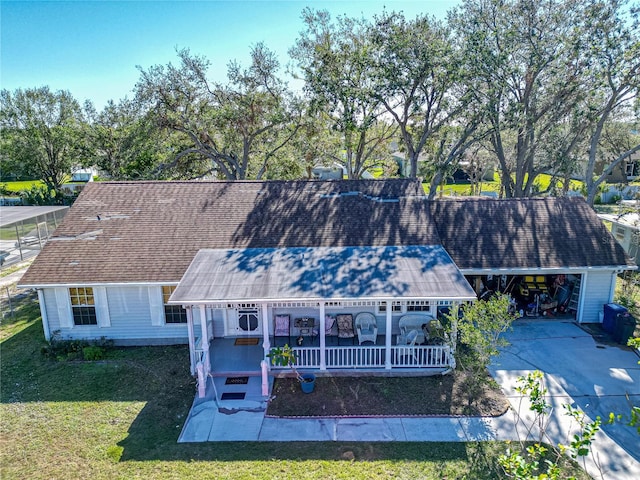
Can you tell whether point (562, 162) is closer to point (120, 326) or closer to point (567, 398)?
point (567, 398)

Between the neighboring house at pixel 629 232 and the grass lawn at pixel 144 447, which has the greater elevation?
the neighboring house at pixel 629 232

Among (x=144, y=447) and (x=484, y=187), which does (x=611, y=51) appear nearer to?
(x=144, y=447)

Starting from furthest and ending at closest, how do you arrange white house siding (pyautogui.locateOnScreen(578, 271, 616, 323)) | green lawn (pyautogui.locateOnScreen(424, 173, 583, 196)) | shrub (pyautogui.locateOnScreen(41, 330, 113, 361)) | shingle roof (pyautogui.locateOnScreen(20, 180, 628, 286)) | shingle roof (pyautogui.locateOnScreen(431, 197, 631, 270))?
green lawn (pyautogui.locateOnScreen(424, 173, 583, 196)), white house siding (pyautogui.locateOnScreen(578, 271, 616, 323)), shingle roof (pyautogui.locateOnScreen(431, 197, 631, 270)), shingle roof (pyautogui.locateOnScreen(20, 180, 628, 286)), shrub (pyautogui.locateOnScreen(41, 330, 113, 361))

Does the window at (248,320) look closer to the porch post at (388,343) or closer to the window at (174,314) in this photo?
the window at (174,314)

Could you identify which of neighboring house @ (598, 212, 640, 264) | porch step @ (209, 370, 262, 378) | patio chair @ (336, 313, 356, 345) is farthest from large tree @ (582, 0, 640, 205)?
porch step @ (209, 370, 262, 378)

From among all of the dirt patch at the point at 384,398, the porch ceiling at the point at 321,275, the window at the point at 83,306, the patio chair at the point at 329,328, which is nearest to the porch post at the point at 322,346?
the dirt patch at the point at 384,398

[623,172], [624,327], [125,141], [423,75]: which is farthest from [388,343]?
[623,172]

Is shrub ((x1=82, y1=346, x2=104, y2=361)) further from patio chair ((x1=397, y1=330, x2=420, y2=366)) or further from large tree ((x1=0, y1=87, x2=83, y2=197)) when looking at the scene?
large tree ((x1=0, y1=87, x2=83, y2=197))
